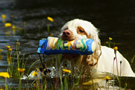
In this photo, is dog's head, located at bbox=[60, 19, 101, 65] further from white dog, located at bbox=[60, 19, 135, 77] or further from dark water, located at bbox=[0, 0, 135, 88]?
dark water, located at bbox=[0, 0, 135, 88]

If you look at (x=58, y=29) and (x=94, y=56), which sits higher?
(x=58, y=29)

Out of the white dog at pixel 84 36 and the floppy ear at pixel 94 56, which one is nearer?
the white dog at pixel 84 36

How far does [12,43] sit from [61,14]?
7.95 m

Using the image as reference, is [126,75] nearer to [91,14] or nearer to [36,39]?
[36,39]

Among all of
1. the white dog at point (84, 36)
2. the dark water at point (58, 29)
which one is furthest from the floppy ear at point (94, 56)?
the dark water at point (58, 29)

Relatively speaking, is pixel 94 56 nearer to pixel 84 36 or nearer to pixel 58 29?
pixel 84 36

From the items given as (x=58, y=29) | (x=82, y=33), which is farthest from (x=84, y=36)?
(x=58, y=29)

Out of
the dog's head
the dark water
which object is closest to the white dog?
the dog's head

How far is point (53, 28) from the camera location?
13.5m

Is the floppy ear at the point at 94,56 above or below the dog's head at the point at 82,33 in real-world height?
below

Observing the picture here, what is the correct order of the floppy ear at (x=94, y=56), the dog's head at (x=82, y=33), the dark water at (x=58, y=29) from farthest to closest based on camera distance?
the dark water at (x=58, y=29)
the floppy ear at (x=94, y=56)
the dog's head at (x=82, y=33)

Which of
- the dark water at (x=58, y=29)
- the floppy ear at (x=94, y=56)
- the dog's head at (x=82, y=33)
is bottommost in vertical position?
the floppy ear at (x=94, y=56)

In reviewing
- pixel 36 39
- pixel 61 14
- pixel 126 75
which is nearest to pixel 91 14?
pixel 61 14

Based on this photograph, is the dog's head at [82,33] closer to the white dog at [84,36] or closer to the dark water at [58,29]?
the white dog at [84,36]
